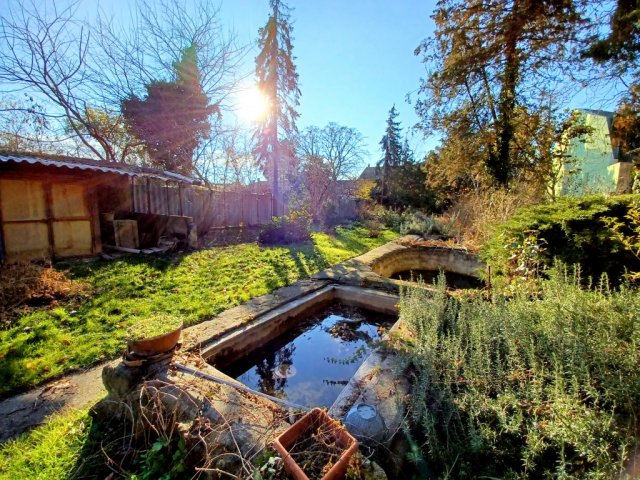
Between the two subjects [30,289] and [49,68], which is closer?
[30,289]

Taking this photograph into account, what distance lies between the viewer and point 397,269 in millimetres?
7410

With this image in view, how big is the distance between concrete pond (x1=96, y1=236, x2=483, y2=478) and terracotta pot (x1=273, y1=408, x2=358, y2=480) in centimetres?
15

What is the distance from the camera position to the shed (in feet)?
16.5

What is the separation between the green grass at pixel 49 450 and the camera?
4.89 ft

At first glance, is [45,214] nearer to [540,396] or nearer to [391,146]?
[540,396]

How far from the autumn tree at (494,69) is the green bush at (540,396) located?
819 centimetres

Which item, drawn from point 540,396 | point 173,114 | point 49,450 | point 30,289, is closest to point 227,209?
point 173,114

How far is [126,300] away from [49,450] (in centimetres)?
241

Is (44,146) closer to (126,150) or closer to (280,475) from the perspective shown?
(126,150)

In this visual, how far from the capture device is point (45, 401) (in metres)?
2.00

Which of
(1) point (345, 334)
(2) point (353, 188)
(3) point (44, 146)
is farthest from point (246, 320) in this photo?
A: (2) point (353, 188)

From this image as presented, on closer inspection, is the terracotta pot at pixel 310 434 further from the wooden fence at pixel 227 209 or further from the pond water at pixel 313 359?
the wooden fence at pixel 227 209

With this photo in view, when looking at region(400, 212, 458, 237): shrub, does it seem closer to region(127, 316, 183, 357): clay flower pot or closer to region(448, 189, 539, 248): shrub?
region(448, 189, 539, 248): shrub

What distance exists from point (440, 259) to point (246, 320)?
5.67 m
